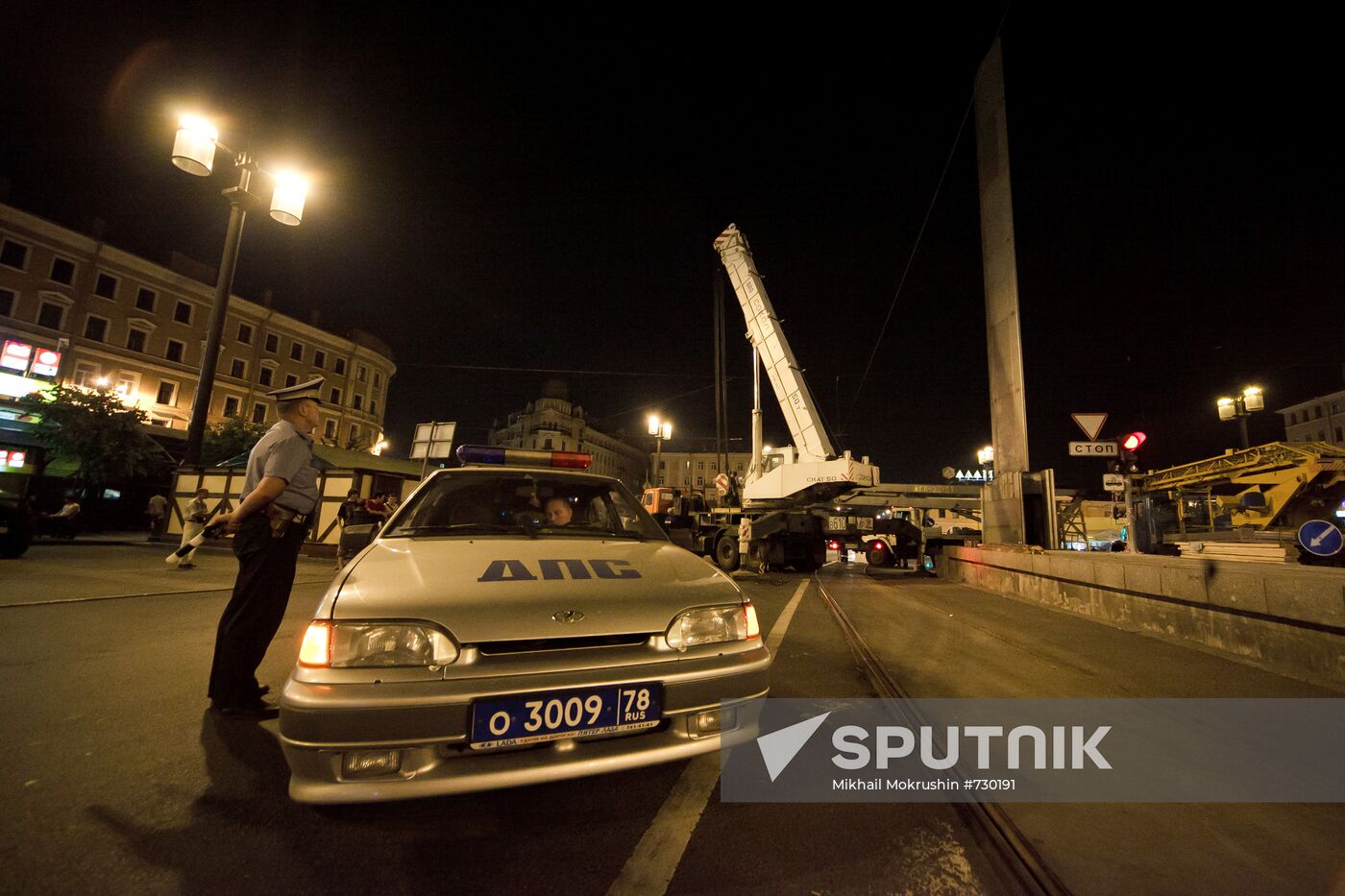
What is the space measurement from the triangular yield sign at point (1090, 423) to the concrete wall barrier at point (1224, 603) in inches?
75.6

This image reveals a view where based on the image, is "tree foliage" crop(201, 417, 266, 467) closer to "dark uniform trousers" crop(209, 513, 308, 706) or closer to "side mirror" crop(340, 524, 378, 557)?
"dark uniform trousers" crop(209, 513, 308, 706)

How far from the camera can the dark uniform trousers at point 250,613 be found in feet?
9.59

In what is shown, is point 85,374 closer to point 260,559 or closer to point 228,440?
point 228,440

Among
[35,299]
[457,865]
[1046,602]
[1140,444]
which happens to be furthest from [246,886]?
[35,299]

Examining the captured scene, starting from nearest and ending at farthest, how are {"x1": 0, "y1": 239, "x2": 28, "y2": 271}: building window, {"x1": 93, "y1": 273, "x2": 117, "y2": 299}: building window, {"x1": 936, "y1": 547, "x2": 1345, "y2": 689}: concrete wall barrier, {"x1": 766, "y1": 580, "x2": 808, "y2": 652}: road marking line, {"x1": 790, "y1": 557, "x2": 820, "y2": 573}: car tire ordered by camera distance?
{"x1": 936, "y1": 547, "x2": 1345, "y2": 689}: concrete wall barrier → {"x1": 766, "y1": 580, "x2": 808, "y2": 652}: road marking line → {"x1": 790, "y1": 557, "x2": 820, "y2": 573}: car tire → {"x1": 0, "y1": 239, "x2": 28, "y2": 271}: building window → {"x1": 93, "y1": 273, "x2": 117, "y2": 299}: building window

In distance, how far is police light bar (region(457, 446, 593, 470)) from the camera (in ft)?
13.4

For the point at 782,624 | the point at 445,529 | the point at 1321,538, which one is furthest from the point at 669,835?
the point at 1321,538

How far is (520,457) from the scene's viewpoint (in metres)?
4.31

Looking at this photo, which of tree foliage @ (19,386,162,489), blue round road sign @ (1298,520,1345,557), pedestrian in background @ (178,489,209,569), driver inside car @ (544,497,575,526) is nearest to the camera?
driver inside car @ (544,497,575,526)

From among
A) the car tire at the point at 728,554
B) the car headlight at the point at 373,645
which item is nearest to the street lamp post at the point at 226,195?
the car tire at the point at 728,554

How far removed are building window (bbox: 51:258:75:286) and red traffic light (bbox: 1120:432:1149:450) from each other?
44112mm

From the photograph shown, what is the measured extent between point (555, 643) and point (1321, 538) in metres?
8.60

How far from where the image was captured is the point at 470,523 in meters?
3.07

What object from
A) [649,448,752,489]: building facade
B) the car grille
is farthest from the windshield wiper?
[649,448,752,489]: building facade
